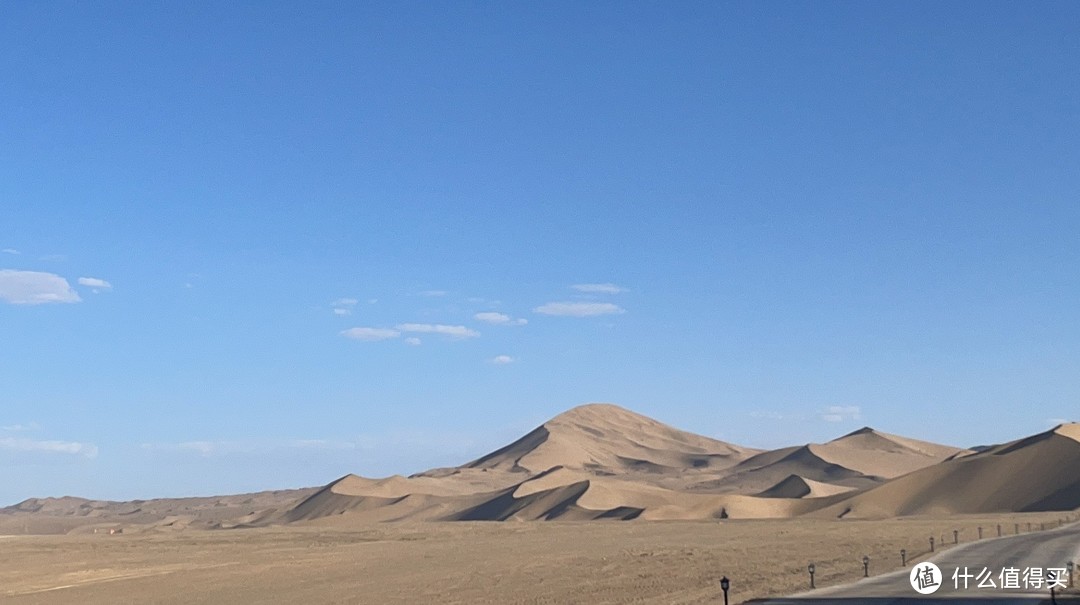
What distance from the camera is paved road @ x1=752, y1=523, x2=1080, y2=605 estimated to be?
80.7ft

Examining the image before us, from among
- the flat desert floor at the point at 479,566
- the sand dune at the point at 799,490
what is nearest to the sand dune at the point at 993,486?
the sand dune at the point at 799,490

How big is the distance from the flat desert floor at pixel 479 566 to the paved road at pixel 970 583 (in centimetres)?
150

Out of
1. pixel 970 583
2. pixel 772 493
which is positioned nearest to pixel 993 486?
pixel 772 493

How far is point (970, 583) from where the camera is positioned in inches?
1132

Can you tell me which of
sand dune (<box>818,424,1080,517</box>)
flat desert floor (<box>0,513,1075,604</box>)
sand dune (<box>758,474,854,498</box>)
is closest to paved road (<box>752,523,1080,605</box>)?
flat desert floor (<box>0,513,1075,604</box>)

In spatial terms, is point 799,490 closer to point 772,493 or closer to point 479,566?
point 772,493

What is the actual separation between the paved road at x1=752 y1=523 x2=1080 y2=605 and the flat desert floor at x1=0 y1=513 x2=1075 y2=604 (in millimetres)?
1502

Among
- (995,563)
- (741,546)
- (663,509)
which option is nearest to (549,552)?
(741,546)

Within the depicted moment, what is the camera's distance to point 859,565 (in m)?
37.7

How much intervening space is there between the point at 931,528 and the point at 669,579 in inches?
1383

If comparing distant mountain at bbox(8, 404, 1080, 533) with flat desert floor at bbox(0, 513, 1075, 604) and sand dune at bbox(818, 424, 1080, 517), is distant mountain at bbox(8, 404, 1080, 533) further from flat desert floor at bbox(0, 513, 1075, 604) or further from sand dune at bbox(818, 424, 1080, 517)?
flat desert floor at bbox(0, 513, 1075, 604)

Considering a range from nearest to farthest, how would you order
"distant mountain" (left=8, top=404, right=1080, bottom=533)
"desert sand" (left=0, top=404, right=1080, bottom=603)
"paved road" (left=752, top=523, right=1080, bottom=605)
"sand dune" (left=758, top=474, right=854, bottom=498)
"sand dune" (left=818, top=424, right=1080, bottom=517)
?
"paved road" (left=752, top=523, right=1080, bottom=605)
"desert sand" (left=0, top=404, right=1080, bottom=603)
"sand dune" (left=818, top=424, right=1080, bottom=517)
"distant mountain" (left=8, top=404, right=1080, bottom=533)
"sand dune" (left=758, top=474, right=854, bottom=498)

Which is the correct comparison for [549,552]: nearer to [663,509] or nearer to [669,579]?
[669,579]

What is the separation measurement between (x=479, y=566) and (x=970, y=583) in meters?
22.6
